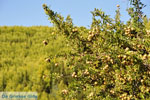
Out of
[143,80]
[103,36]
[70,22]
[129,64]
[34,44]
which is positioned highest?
[34,44]

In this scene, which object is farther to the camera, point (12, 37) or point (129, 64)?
point (12, 37)

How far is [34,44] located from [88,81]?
313 inches

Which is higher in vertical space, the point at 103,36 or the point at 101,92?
the point at 103,36

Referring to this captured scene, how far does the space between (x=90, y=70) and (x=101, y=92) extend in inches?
13.8

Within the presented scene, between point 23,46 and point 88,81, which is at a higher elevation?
point 23,46

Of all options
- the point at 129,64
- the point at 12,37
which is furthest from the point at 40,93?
the point at 12,37

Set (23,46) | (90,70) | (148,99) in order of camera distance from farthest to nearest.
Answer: (23,46), (90,70), (148,99)

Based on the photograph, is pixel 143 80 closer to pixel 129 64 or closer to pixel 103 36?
pixel 129 64

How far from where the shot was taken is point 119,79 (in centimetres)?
267

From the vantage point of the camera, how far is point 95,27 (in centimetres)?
297

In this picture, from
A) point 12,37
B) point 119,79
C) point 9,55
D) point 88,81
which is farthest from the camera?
point 12,37

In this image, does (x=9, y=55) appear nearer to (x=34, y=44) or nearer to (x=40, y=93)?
(x=34, y=44)

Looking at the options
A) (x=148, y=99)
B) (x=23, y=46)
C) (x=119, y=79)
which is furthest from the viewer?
(x=23, y=46)

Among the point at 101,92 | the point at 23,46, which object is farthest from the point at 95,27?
the point at 23,46
